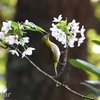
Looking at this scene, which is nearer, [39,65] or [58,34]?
[58,34]

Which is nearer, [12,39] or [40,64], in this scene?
[12,39]

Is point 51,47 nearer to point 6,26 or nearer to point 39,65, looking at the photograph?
point 6,26

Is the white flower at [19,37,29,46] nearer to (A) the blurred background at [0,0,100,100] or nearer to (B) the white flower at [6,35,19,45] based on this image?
(B) the white flower at [6,35,19,45]

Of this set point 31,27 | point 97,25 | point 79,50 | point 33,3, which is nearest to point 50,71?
point 79,50

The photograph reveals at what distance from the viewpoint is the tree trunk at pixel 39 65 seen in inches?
84.1

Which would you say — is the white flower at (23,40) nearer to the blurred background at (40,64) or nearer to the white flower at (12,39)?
the white flower at (12,39)

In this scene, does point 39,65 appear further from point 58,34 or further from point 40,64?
point 58,34

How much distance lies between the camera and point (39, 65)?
2164mm

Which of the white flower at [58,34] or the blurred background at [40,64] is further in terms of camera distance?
the blurred background at [40,64]

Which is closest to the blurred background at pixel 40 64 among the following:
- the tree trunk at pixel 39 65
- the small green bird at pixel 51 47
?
the tree trunk at pixel 39 65

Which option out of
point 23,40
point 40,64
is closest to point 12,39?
point 23,40

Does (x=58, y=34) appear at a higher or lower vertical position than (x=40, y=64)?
lower

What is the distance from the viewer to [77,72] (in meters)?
2.31

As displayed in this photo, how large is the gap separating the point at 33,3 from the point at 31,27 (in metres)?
1.53
